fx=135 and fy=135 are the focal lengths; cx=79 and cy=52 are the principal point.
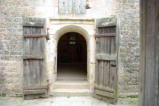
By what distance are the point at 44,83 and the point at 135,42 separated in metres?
3.19

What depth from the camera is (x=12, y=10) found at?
433 cm

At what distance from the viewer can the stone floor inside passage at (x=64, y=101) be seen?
152 inches

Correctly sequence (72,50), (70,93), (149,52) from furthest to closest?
(72,50)
(70,93)
(149,52)

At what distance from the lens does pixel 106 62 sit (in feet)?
13.3

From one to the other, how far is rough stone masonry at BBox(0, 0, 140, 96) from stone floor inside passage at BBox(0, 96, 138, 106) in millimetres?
289

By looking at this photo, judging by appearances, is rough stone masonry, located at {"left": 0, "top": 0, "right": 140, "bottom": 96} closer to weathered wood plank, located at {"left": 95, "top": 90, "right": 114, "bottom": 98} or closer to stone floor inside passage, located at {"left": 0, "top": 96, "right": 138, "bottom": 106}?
stone floor inside passage, located at {"left": 0, "top": 96, "right": 138, "bottom": 106}

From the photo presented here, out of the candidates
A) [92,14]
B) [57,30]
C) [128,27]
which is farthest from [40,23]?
[128,27]

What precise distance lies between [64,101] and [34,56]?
1.63 m

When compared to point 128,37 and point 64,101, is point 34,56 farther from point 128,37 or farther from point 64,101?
point 128,37

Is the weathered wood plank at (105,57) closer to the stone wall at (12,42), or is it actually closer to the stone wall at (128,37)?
the stone wall at (128,37)

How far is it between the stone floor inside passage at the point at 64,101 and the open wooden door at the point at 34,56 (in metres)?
0.26

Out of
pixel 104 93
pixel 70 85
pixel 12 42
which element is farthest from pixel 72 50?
pixel 104 93

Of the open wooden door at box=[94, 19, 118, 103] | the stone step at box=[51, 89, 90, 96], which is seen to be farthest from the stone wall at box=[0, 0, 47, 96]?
the open wooden door at box=[94, 19, 118, 103]

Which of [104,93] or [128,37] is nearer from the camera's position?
[104,93]
